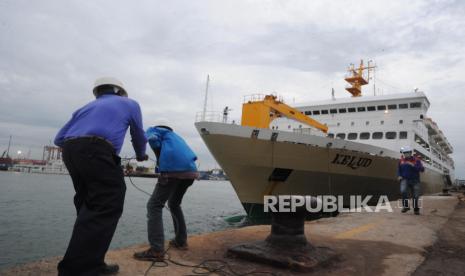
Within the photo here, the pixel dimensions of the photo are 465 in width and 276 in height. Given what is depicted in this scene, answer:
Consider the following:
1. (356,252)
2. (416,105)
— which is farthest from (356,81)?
(356,252)

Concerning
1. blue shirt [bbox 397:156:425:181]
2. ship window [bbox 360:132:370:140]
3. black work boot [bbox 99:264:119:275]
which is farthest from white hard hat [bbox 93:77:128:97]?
ship window [bbox 360:132:370:140]

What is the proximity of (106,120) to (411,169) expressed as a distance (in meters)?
7.58

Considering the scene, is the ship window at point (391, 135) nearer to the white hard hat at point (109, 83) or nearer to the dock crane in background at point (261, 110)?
the dock crane in background at point (261, 110)

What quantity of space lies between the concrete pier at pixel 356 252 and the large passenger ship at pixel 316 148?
451 cm

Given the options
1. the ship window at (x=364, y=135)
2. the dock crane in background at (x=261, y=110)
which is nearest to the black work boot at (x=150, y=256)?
the dock crane in background at (x=261, y=110)

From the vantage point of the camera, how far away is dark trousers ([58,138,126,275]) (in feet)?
6.42

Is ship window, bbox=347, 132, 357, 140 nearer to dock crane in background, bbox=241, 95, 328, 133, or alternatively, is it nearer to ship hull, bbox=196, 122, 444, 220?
ship hull, bbox=196, 122, 444, 220

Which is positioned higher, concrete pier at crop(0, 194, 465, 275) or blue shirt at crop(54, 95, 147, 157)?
blue shirt at crop(54, 95, 147, 157)

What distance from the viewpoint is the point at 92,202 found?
206 cm

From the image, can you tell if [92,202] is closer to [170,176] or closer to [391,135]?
[170,176]

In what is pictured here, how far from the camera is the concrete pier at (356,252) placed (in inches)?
103

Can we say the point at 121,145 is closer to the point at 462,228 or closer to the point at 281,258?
the point at 281,258

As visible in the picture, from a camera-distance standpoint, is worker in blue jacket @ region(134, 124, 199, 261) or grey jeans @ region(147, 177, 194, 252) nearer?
grey jeans @ region(147, 177, 194, 252)

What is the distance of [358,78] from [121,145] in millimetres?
20036
